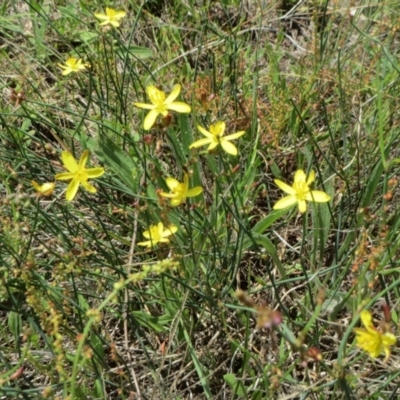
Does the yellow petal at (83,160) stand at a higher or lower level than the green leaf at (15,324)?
higher

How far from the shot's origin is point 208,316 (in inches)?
57.4

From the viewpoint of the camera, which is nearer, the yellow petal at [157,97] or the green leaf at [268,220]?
the yellow petal at [157,97]

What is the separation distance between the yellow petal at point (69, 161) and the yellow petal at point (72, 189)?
0.08 feet

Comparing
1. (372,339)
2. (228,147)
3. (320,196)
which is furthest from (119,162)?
(372,339)

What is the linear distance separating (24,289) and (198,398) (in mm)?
492

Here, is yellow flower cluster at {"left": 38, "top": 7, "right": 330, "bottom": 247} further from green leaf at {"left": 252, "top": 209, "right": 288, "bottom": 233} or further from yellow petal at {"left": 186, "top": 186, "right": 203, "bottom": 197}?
Result: green leaf at {"left": 252, "top": 209, "right": 288, "bottom": 233}

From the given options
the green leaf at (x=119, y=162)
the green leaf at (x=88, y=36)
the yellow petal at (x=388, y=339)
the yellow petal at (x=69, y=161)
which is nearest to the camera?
the yellow petal at (x=388, y=339)

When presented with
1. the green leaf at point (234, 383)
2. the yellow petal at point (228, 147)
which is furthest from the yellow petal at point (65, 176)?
the green leaf at point (234, 383)

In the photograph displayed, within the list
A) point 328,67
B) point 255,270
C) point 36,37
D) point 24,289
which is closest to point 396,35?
point 328,67

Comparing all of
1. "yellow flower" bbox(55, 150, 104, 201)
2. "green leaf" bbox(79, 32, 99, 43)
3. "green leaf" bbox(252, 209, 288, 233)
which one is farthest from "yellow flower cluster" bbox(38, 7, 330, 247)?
"green leaf" bbox(79, 32, 99, 43)

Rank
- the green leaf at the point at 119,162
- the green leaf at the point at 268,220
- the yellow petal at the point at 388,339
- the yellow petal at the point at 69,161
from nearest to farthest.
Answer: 1. the yellow petal at the point at 388,339
2. the yellow petal at the point at 69,161
3. the green leaf at the point at 268,220
4. the green leaf at the point at 119,162

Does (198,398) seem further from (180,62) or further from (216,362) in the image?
(180,62)

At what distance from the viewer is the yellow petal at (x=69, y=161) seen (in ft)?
4.00

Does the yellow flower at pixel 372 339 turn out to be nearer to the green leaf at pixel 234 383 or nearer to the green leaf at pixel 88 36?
the green leaf at pixel 234 383
